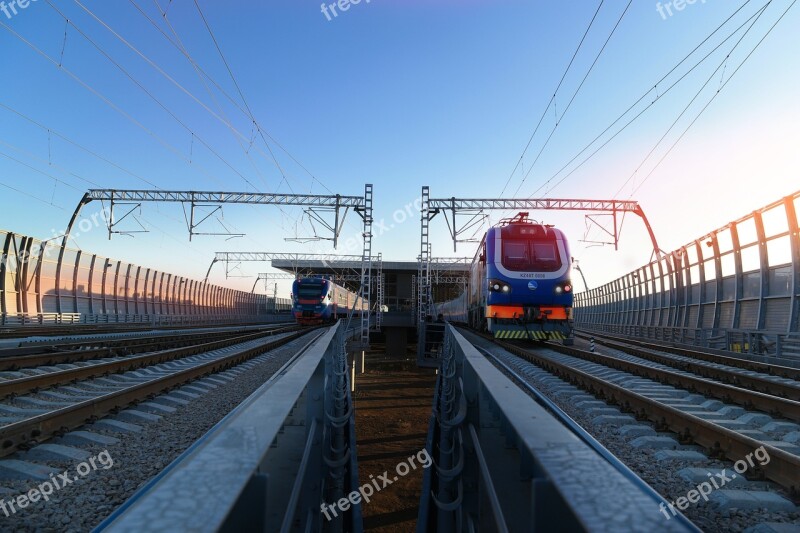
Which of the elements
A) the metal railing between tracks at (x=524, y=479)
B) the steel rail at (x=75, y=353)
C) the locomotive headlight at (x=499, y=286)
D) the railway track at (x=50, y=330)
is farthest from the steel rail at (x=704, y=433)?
the railway track at (x=50, y=330)

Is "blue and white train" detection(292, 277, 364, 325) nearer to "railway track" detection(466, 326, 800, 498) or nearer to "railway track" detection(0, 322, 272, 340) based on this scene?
"railway track" detection(0, 322, 272, 340)

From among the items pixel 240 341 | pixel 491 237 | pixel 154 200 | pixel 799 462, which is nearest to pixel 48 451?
pixel 799 462

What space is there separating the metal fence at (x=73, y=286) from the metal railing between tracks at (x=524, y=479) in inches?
819

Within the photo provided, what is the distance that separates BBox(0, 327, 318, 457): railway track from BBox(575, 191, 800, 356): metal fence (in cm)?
1278

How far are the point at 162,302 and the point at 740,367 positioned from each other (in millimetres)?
31154

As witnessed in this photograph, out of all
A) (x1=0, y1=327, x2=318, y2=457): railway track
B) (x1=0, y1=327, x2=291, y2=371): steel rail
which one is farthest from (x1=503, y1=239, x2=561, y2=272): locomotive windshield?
(x1=0, y1=327, x2=291, y2=371): steel rail

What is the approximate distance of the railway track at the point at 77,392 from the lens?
4.61 meters

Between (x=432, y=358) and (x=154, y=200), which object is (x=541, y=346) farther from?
(x=154, y=200)

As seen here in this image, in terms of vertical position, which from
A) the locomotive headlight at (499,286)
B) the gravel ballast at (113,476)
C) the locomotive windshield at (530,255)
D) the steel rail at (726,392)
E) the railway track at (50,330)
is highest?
the locomotive windshield at (530,255)

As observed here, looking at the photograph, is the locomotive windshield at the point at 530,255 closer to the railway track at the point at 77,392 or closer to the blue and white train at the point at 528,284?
the blue and white train at the point at 528,284

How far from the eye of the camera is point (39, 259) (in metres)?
20.6

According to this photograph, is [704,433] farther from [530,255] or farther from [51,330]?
[51,330]

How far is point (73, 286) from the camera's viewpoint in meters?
23.2

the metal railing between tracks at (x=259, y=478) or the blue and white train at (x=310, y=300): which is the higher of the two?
the blue and white train at (x=310, y=300)
